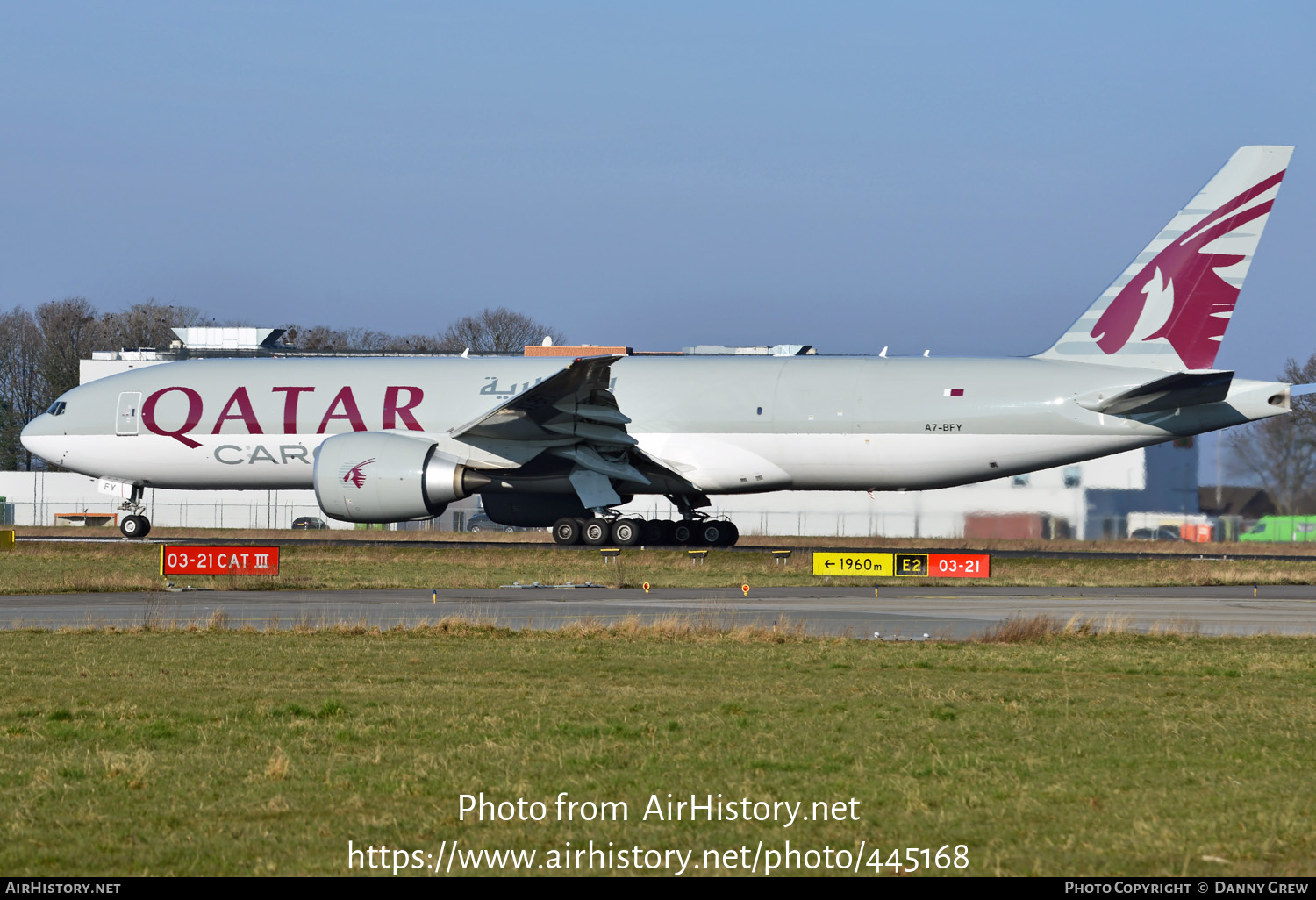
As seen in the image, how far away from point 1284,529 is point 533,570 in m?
27.7

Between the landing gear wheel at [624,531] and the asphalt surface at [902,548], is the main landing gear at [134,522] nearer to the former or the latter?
the asphalt surface at [902,548]

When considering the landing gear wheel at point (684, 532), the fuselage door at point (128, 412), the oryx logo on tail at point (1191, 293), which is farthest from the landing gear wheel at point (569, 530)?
the oryx logo on tail at point (1191, 293)

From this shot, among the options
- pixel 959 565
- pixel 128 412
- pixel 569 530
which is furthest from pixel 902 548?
pixel 128 412

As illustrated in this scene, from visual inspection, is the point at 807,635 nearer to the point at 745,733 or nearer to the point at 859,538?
the point at 745,733

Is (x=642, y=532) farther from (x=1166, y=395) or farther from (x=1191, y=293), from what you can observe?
(x=1191, y=293)

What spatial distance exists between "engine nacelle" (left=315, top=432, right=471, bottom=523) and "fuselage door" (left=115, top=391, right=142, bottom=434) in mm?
7465

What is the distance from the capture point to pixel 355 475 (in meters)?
31.2

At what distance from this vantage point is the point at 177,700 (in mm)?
11477

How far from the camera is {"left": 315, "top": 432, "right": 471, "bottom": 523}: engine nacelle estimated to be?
31125mm

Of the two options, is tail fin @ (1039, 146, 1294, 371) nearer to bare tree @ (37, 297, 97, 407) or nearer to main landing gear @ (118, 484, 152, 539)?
main landing gear @ (118, 484, 152, 539)

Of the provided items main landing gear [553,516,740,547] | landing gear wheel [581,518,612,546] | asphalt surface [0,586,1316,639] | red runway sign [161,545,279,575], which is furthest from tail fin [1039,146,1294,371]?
red runway sign [161,545,279,575]

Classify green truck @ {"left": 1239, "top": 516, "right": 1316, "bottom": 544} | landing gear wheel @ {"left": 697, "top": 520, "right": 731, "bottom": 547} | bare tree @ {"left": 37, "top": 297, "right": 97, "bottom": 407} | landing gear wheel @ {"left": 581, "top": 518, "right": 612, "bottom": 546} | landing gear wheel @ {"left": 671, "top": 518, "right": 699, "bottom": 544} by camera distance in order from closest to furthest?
1. landing gear wheel @ {"left": 581, "top": 518, "right": 612, "bottom": 546}
2. landing gear wheel @ {"left": 671, "top": 518, "right": 699, "bottom": 544}
3. landing gear wheel @ {"left": 697, "top": 520, "right": 731, "bottom": 547}
4. green truck @ {"left": 1239, "top": 516, "right": 1316, "bottom": 544}
5. bare tree @ {"left": 37, "top": 297, "right": 97, "bottom": 407}

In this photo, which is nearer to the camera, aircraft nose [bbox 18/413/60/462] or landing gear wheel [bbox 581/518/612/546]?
landing gear wheel [bbox 581/518/612/546]
